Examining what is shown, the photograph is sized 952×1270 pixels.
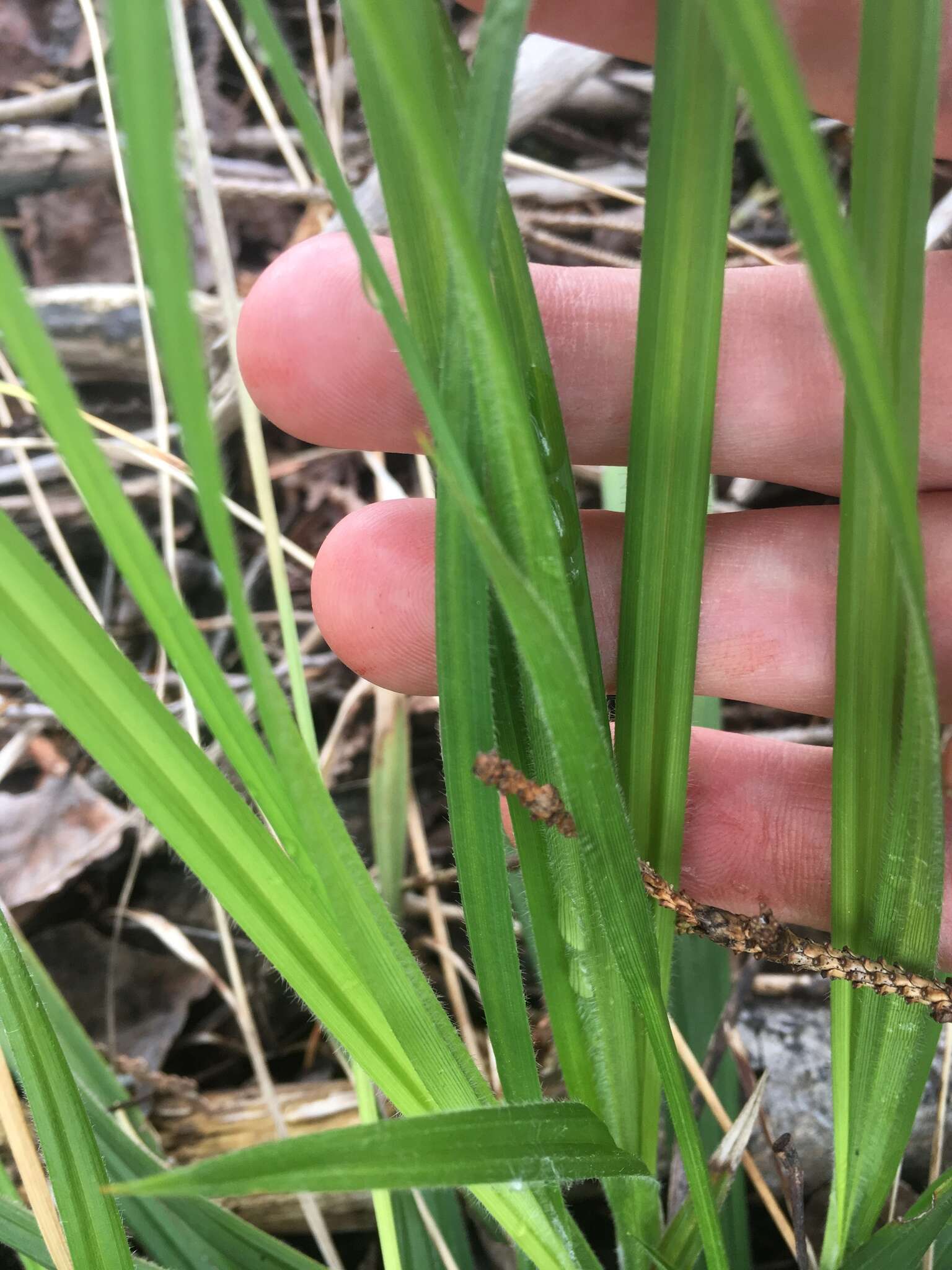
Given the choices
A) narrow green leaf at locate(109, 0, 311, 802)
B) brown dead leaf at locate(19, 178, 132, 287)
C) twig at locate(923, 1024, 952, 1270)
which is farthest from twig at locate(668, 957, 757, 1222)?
brown dead leaf at locate(19, 178, 132, 287)

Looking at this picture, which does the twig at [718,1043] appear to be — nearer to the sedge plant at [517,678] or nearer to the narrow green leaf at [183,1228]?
the sedge plant at [517,678]

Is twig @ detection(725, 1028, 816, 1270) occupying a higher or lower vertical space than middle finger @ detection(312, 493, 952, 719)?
lower

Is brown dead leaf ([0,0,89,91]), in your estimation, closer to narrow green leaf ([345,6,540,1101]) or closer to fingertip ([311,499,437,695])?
fingertip ([311,499,437,695])

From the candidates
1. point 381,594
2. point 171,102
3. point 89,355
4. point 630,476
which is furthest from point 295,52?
point 171,102

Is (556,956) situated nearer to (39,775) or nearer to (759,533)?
(759,533)

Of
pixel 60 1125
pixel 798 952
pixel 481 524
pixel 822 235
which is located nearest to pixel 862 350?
pixel 822 235

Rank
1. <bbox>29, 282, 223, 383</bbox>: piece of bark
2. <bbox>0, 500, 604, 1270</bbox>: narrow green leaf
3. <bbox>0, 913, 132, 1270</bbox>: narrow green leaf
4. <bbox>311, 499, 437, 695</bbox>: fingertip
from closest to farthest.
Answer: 1. <bbox>0, 500, 604, 1270</bbox>: narrow green leaf
2. <bbox>0, 913, 132, 1270</bbox>: narrow green leaf
3. <bbox>311, 499, 437, 695</bbox>: fingertip
4. <bbox>29, 282, 223, 383</bbox>: piece of bark
